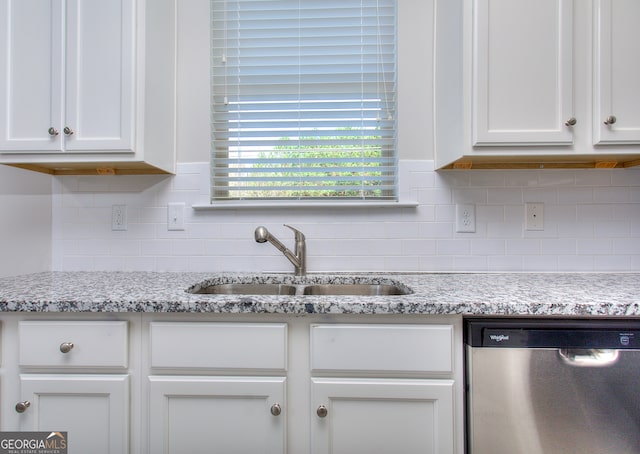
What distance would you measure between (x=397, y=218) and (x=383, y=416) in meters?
0.87

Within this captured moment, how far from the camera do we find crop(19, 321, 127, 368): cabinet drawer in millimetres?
1067

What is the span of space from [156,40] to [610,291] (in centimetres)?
196

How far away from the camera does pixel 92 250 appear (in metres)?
1.67

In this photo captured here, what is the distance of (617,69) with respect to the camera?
128 centimetres

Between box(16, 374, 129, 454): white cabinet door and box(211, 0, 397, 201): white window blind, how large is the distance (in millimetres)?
907

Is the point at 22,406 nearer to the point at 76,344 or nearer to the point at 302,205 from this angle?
the point at 76,344

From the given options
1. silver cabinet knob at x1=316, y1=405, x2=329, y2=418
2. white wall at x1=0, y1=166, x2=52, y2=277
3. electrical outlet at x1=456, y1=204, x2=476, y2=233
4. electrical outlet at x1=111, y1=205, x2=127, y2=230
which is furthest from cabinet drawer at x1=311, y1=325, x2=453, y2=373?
white wall at x1=0, y1=166, x2=52, y2=277

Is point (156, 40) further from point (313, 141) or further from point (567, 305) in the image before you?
point (567, 305)

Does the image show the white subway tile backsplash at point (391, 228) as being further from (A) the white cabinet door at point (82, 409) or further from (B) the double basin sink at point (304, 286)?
(A) the white cabinet door at point (82, 409)

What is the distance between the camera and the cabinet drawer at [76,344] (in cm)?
107

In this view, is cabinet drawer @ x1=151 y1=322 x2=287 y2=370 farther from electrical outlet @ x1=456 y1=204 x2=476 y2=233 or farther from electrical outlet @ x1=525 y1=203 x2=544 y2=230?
electrical outlet @ x1=525 y1=203 x2=544 y2=230

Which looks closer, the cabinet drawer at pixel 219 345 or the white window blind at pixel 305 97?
the cabinet drawer at pixel 219 345

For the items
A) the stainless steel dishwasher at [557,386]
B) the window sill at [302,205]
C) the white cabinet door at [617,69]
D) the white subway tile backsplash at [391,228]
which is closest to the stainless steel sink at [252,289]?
the white subway tile backsplash at [391,228]

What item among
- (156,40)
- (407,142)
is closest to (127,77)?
(156,40)
